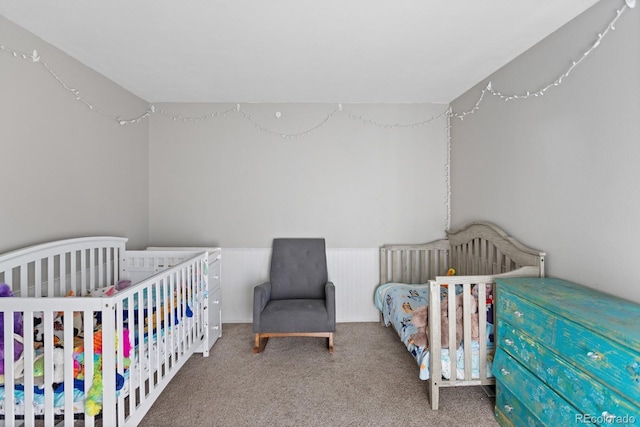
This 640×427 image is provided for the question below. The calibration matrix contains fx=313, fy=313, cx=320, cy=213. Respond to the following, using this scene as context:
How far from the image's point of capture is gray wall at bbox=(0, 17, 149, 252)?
188 centimetres

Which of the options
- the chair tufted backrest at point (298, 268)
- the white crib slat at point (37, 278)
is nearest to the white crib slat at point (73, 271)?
the white crib slat at point (37, 278)

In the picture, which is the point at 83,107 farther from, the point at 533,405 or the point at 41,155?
the point at 533,405

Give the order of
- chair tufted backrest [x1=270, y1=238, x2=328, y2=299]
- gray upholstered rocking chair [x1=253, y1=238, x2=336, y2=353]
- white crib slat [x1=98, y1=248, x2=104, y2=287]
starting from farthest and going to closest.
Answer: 1. chair tufted backrest [x1=270, y1=238, x2=328, y2=299]
2. gray upholstered rocking chair [x1=253, y1=238, x2=336, y2=353]
3. white crib slat [x1=98, y1=248, x2=104, y2=287]

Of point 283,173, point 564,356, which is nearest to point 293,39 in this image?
point 283,173

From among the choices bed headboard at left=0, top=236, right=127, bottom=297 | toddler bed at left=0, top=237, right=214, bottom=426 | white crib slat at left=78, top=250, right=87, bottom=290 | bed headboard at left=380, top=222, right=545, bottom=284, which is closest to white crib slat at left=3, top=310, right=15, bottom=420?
toddler bed at left=0, top=237, right=214, bottom=426

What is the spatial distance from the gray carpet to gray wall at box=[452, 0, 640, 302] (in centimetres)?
115

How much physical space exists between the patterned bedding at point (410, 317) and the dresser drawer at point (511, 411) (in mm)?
179

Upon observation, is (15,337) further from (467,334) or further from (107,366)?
(467,334)

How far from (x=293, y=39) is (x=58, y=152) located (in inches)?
71.7

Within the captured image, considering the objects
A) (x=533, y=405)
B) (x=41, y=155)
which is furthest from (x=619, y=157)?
(x=41, y=155)

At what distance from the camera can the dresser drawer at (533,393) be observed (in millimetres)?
1396

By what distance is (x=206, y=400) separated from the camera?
2109mm

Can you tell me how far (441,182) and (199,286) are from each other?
105 inches

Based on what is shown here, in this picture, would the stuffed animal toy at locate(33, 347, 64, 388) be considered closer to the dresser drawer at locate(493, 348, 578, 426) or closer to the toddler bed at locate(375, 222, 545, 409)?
the toddler bed at locate(375, 222, 545, 409)
